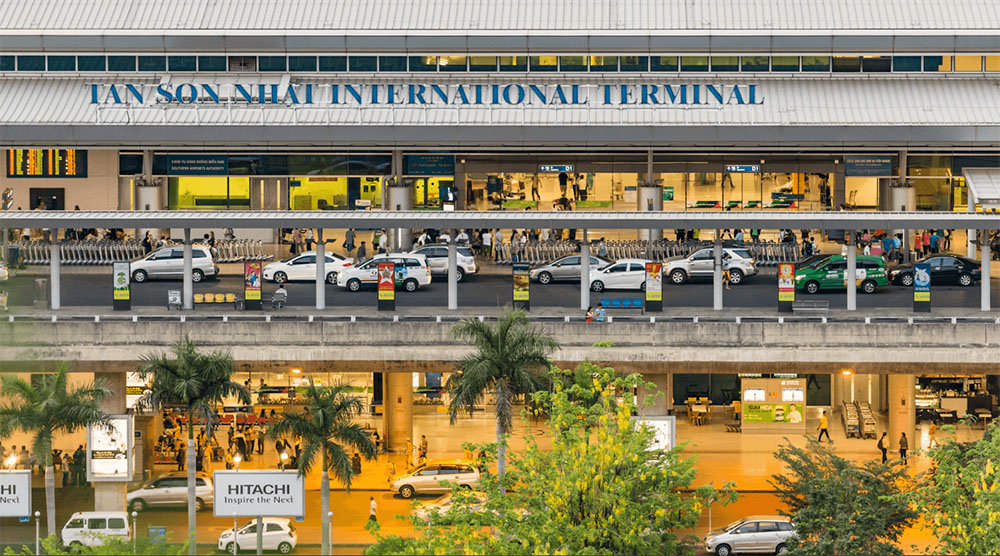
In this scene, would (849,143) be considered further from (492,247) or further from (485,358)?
(485,358)

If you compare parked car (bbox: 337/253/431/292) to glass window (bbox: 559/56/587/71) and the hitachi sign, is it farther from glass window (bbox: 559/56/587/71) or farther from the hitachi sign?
glass window (bbox: 559/56/587/71)

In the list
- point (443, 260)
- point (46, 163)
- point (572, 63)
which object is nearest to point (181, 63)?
point (46, 163)

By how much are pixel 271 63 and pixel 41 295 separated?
59.4 ft

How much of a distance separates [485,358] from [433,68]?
28766 mm

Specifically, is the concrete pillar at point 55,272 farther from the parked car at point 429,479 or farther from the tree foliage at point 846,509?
the tree foliage at point 846,509

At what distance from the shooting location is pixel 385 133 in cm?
7575

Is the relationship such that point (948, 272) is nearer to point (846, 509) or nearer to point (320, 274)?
point (846, 509)

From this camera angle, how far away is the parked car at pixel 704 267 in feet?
232

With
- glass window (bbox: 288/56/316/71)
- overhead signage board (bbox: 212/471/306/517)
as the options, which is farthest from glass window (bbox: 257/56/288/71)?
overhead signage board (bbox: 212/471/306/517)

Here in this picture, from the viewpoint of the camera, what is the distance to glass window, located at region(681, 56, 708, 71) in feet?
253

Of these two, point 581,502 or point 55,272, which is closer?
point 581,502

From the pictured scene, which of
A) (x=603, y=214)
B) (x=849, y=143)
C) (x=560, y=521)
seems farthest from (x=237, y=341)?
(x=849, y=143)

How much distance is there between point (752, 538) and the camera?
54.2 metres

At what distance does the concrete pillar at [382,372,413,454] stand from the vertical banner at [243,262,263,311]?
6364 mm
